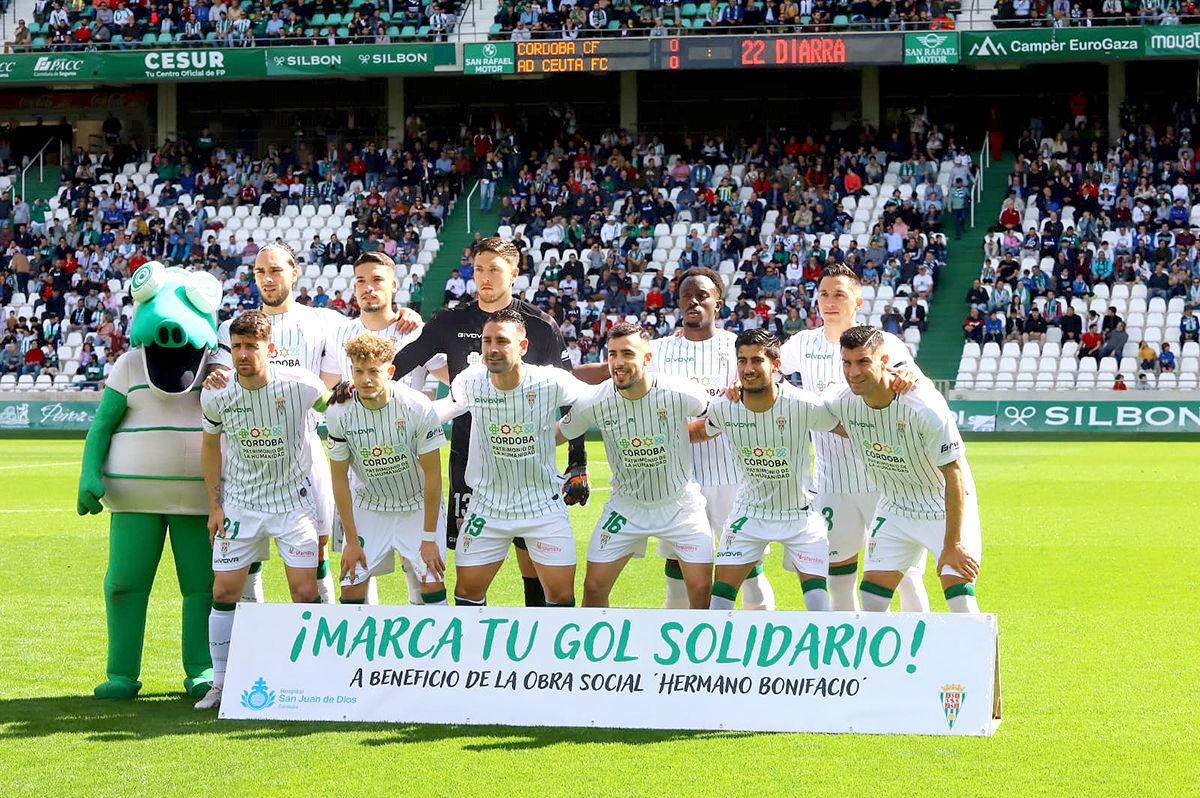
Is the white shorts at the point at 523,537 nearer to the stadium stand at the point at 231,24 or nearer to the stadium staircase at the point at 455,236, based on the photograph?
the stadium staircase at the point at 455,236


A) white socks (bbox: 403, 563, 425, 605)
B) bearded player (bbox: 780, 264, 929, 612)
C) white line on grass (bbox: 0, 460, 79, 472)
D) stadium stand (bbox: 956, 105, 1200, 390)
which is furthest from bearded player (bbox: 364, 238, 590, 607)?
stadium stand (bbox: 956, 105, 1200, 390)

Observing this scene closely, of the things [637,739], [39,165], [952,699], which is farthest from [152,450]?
[39,165]

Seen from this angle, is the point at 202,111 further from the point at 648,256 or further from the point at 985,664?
the point at 985,664

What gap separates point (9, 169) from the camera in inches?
1501

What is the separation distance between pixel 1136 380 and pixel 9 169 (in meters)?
28.0

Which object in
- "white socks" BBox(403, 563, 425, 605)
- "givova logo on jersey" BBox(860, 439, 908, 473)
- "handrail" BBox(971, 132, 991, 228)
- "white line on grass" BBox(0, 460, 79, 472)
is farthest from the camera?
"handrail" BBox(971, 132, 991, 228)

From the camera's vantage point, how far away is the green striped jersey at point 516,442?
6.88m

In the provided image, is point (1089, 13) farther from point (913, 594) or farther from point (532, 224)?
point (913, 594)

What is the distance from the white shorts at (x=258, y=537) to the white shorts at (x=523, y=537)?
2.45 ft

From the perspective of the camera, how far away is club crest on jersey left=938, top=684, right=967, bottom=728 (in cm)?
618

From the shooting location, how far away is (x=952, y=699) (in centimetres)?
620

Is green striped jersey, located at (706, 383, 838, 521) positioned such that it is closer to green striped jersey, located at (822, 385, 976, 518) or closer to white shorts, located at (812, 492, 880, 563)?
green striped jersey, located at (822, 385, 976, 518)

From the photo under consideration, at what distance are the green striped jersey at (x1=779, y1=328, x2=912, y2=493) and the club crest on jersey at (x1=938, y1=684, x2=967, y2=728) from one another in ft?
3.97

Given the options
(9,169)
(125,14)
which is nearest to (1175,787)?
(125,14)
